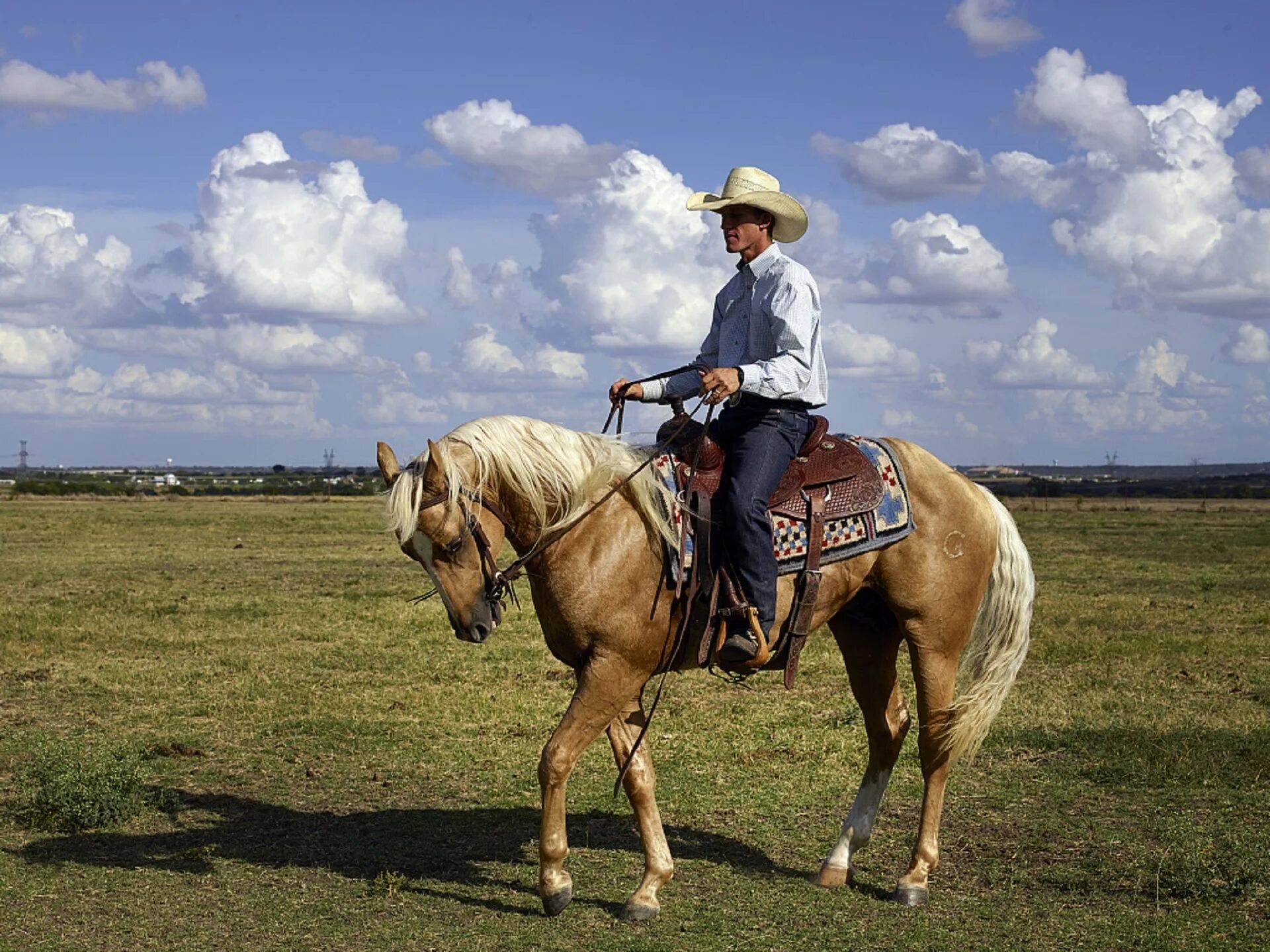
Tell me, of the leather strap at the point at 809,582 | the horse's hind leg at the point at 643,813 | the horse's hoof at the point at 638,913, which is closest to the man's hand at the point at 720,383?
the leather strap at the point at 809,582

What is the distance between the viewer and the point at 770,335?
19.8 feet

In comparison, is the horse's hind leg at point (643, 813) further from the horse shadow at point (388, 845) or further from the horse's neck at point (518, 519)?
the horse's neck at point (518, 519)

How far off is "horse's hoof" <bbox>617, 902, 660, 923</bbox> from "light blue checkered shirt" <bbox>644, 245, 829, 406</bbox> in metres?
2.40

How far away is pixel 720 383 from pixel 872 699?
2.14 metres

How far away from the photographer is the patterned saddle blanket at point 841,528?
6.08m

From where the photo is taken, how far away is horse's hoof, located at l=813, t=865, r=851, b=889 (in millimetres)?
6363

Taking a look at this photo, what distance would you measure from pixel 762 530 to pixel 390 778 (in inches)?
154

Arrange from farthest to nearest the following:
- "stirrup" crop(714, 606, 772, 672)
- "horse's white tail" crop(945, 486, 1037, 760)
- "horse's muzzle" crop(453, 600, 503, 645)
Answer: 1. "horse's white tail" crop(945, 486, 1037, 760)
2. "stirrup" crop(714, 606, 772, 672)
3. "horse's muzzle" crop(453, 600, 503, 645)

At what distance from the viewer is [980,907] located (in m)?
6.00

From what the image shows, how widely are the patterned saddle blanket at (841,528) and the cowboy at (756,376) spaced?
7.7 inches

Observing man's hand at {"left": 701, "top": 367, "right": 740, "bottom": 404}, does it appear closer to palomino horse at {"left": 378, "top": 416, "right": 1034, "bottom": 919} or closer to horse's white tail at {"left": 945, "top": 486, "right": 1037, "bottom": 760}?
palomino horse at {"left": 378, "top": 416, "right": 1034, "bottom": 919}

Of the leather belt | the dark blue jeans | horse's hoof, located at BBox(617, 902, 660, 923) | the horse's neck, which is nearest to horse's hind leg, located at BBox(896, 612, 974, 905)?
the dark blue jeans

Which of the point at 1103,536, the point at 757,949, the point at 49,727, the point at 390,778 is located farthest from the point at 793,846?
the point at 1103,536

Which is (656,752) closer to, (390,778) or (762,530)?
(390,778)
